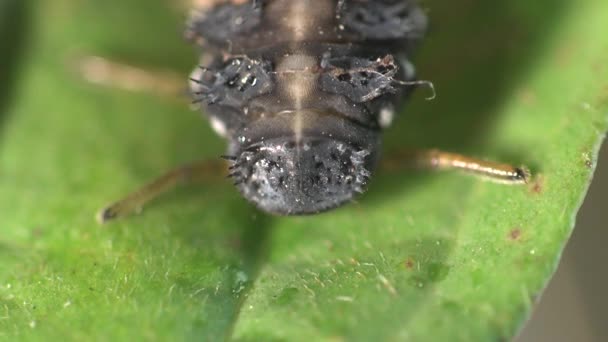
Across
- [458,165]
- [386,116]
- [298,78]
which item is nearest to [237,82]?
→ [298,78]

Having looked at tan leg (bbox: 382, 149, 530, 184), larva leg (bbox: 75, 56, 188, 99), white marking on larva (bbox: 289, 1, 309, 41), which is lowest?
larva leg (bbox: 75, 56, 188, 99)

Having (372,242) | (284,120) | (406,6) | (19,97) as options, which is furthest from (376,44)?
(19,97)

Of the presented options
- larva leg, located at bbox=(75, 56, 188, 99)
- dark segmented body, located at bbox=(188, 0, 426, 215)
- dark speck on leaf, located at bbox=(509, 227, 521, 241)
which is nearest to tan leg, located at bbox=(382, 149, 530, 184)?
dark speck on leaf, located at bbox=(509, 227, 521, 241)

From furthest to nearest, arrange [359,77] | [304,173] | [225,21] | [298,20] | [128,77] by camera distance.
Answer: [128,77] < [225,21] < [298,20] < [359,77] < [304,173]

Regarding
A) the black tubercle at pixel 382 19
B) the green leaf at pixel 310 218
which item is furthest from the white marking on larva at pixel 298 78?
the green leaf at pixel 310 218

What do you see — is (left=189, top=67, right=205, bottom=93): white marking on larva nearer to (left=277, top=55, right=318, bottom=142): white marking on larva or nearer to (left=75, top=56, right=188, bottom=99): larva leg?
(left=277, top=55, right=318, bottom=142): white marking on larva

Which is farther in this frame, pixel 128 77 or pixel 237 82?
pixel 128 77

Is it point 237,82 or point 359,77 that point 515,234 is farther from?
point 237,82
